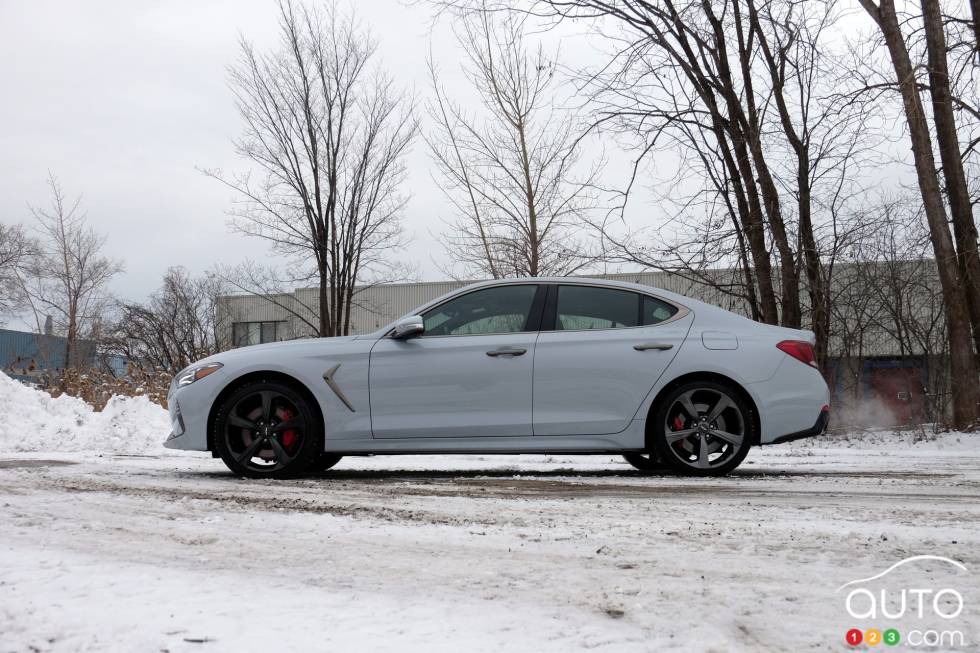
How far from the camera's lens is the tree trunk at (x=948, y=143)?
41.2 ft

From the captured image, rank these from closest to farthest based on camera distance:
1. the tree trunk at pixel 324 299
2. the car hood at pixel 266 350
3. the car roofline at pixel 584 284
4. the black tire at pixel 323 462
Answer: the car hood at pixel 266 350, the car roofline at pixel 584 284, the black tire at pixel 323 462, the tree trunk at pixel 324 299

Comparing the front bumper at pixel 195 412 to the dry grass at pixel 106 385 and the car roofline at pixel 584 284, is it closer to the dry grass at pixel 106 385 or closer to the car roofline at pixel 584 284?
the car roofline at pixel 584 284

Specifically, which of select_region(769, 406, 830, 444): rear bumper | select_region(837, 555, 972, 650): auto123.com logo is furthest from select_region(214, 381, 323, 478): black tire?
select_region(837, 555, 972, 650): auto123.com logo

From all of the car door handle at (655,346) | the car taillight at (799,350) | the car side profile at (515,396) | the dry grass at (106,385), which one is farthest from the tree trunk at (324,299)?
the car taillight at (799,350)

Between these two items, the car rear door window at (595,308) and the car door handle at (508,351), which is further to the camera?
the car rear door window at (595,308)

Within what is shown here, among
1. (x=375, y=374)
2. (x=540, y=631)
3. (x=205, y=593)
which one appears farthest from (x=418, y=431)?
(x=540, y=631)

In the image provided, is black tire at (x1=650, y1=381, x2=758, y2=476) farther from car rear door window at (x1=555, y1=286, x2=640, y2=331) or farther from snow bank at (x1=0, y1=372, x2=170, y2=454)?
snow bank at (x1=0, y1=372, x2=170, y2=454)

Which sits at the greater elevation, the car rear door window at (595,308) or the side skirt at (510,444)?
the car rear door window at (595,308)

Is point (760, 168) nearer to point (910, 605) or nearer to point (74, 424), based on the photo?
point (74, 424)

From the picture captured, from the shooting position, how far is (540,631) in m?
2.51

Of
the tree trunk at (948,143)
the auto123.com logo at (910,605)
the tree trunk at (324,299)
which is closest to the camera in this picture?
the auto123.com logo at (910,605)

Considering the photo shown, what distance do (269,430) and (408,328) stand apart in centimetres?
130

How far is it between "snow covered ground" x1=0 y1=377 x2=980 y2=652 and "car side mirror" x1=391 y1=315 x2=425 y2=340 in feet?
3.62

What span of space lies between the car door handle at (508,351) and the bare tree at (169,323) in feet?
99.9
